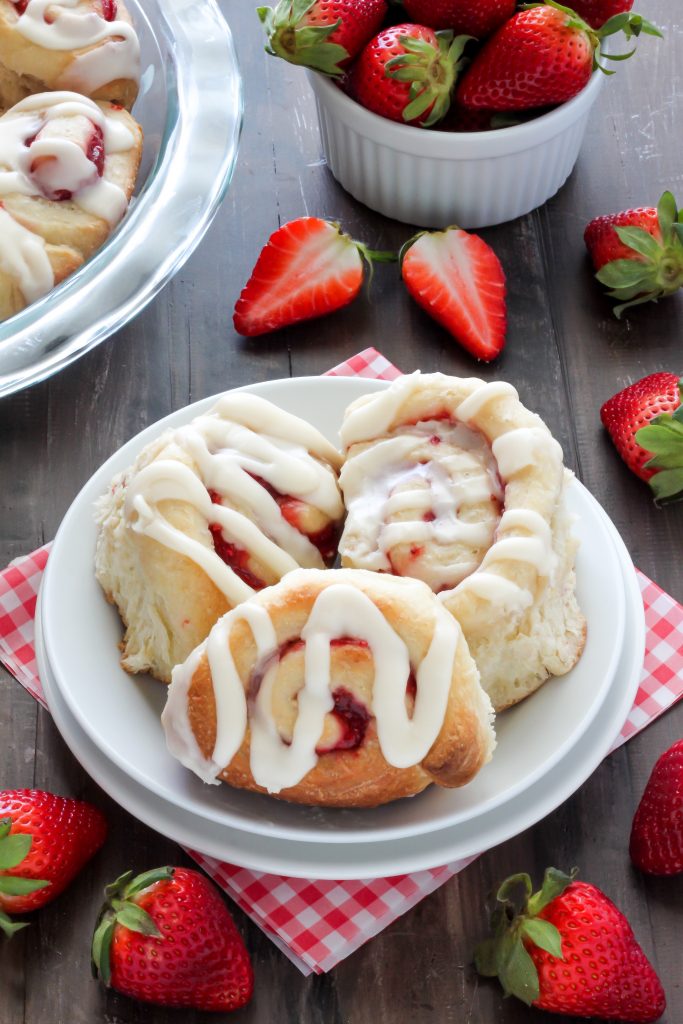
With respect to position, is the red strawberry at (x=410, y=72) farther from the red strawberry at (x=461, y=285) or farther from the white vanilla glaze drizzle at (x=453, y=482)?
the white vanilla glaze drizzle at (x=453, y=482)

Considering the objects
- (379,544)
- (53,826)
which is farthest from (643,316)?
(53,826)

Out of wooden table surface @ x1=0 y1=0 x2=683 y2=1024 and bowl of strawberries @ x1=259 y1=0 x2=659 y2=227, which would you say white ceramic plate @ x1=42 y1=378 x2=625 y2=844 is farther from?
bowl of strawberries @ x1=259 y1=0 x2=659 y2=227

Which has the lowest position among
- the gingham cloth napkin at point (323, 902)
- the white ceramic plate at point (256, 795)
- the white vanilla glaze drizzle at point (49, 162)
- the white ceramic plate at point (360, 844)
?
the gingham cloth napkin at point (323, 902)

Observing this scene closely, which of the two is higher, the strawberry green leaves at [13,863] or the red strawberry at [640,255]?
the red strawberry at [640,255]

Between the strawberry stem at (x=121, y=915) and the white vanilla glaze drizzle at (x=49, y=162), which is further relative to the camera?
the white vanilla glaze drizzle at (x=49, y=162)

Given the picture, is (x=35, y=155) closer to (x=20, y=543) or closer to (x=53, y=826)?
(x=20, y=543)

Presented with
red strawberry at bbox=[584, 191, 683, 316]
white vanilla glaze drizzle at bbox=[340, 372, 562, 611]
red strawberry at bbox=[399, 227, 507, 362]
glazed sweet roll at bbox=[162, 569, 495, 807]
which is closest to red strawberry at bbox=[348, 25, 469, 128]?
red strawberry at bbox=[399, 227, 507, 362]

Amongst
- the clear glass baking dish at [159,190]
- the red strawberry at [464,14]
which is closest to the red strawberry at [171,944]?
the clear glass baking dish at [159,190]

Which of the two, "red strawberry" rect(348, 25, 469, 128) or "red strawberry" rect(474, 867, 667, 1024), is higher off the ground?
"red strawberry" rect(348, 25, 469, 128)
